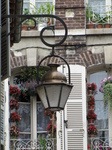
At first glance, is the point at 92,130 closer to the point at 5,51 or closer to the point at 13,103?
the point at 13,103

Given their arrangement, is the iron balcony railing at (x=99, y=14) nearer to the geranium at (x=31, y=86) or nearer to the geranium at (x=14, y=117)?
the geranium at (x=31, y=86)

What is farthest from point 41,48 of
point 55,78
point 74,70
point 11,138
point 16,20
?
point 55,78

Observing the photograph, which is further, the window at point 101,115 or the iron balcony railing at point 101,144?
the window at point 101,115

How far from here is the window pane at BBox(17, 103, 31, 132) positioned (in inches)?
637

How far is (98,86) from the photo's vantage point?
16.2 m

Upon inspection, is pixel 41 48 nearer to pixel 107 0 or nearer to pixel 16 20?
pixel 107 0

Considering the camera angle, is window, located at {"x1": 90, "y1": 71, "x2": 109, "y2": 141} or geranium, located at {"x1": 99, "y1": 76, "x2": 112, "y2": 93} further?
window, located at {"x1": 90, "y1": 71, "x2": 109, "y2": 141}

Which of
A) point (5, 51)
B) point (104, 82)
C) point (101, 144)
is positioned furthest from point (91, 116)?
point (5, 51)

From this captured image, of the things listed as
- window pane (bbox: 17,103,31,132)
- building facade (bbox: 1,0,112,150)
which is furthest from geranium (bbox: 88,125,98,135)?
window pane (bbox: 17,103,31,132)

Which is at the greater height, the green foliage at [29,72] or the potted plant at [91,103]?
the green foliage at [29,72]

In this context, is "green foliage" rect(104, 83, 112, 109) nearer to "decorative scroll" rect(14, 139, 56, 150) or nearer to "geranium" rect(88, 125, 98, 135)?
"geranium" rect(88, 125, 98, 135)

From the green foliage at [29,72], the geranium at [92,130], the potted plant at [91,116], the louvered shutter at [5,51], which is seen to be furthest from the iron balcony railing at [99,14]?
the louvered shutter at [5,51]

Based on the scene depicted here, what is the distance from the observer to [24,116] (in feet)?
53.2

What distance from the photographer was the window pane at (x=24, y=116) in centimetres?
1617
